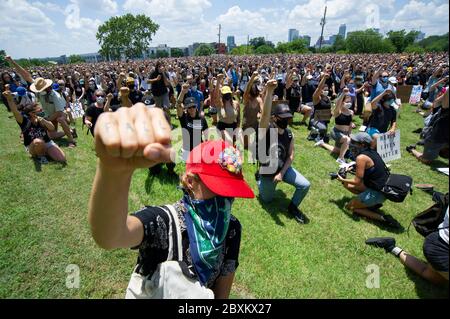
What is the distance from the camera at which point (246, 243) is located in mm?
4016

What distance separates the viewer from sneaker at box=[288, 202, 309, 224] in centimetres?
464

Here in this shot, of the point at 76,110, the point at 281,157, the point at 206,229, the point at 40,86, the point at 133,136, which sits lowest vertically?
the point at 76,110

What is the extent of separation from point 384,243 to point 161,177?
4.41 m

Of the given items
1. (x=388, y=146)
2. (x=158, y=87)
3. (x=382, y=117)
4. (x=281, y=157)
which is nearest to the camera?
(x=281, y=157)

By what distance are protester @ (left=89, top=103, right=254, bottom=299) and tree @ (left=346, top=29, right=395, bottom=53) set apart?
57081mm

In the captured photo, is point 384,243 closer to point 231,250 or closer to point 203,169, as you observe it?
point 231,250

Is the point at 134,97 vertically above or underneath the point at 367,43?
underneath

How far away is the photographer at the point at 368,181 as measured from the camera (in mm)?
4504

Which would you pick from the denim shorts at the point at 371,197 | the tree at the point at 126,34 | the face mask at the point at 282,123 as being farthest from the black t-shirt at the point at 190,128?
the tree at the point at 126,34

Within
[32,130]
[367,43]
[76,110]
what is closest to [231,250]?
[32,130]

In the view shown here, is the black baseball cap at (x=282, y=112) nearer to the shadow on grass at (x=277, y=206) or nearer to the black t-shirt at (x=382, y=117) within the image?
the shadow on grass at (x=277, y=206)
